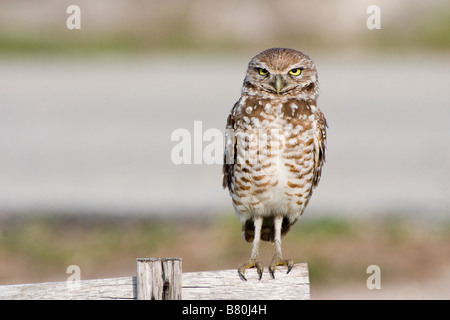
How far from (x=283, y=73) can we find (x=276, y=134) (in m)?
0.44

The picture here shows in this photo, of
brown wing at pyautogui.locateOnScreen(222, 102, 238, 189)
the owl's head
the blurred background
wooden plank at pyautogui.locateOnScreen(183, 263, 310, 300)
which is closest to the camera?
wooden plank at pyautogui.locateOnScreen(183, 263, 310, 300)

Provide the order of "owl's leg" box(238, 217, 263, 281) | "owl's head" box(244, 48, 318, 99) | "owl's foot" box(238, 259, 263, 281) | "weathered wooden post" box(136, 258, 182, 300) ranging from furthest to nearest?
"owl's head" box(244, 48, 318, 99)
"owl's foot" box(238, 259, 263, 281)
"owl's leg" box(238, 217, 263, 281)
"weathered wooden post" box(136, 258, 182, 300)

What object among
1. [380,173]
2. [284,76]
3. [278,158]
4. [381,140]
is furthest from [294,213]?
[381,140]

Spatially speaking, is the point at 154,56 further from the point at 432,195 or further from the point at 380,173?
the point at 432,195

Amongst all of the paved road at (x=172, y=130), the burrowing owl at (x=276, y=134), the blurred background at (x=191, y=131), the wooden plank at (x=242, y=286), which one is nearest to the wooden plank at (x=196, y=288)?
the wooden plank at (x=242, y=286)

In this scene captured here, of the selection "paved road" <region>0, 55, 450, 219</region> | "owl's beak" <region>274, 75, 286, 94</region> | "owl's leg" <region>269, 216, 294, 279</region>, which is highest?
"paved road" <region>0, 55, 450, 219</region>

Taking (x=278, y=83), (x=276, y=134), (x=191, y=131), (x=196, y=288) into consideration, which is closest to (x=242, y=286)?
(x=196, y=288)

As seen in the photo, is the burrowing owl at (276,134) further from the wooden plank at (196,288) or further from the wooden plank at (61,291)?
the wooden plank at (61,291)

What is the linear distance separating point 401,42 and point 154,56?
22.1ft

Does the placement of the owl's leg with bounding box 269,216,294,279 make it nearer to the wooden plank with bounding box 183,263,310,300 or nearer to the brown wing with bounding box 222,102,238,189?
the wooden plank with bounding box 183,263,310,300

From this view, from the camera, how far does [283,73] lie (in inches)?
227

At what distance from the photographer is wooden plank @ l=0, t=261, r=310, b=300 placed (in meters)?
4.34

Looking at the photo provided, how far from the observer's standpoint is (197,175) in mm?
11383

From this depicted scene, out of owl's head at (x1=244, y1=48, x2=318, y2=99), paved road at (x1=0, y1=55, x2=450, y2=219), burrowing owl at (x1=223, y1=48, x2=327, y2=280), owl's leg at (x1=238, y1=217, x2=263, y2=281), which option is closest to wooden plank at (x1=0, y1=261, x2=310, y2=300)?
owl's leg at (x1=238, y1=217, x2=263, y2=281)
